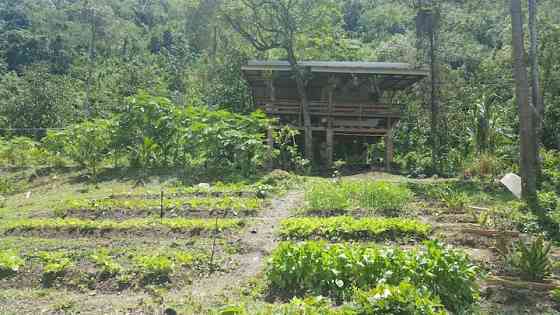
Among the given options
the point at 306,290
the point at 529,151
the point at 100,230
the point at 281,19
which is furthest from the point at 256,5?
the point at 306,290

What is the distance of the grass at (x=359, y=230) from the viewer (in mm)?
7754

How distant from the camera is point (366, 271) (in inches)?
201

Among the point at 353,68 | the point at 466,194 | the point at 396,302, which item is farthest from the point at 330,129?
the point at 396,302

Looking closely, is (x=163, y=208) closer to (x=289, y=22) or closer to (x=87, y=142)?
(x=87, y=142)

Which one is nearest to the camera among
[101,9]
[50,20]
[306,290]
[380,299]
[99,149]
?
[380,299]

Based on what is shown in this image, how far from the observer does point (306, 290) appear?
213 inches

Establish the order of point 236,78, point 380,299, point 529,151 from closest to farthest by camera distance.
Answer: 1. point 380,299
2. point 529,151
3. point 236,78

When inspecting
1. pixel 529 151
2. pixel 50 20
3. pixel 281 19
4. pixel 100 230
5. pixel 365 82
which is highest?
pixel 50 20

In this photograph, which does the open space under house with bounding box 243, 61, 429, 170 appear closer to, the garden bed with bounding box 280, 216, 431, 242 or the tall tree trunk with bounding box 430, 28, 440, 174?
the tall tree trunk with bounding box 430, 28, 440, 174

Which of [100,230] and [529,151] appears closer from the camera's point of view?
[100,230]

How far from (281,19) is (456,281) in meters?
19.2

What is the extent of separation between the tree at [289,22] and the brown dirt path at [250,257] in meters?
11.7

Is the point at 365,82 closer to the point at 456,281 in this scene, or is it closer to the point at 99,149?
the point at 99,149

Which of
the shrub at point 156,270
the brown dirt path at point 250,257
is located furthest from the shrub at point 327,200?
the shrub at point 156,270
